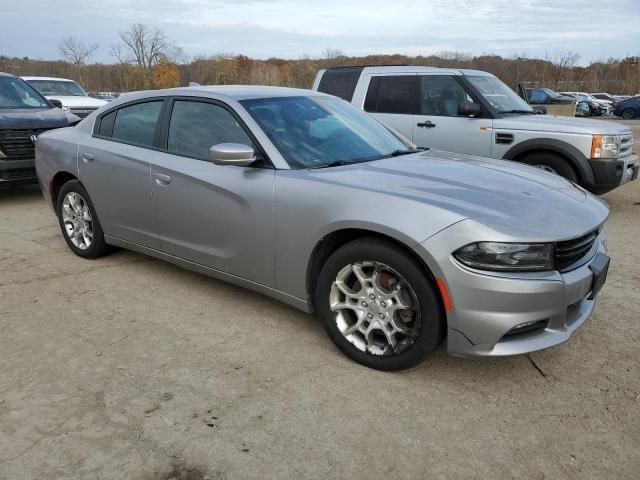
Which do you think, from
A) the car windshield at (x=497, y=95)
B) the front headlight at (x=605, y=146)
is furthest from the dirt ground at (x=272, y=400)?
the car windshield at (x=497, y=95)

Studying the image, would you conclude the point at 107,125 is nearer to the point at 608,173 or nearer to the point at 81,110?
the point at 608,173

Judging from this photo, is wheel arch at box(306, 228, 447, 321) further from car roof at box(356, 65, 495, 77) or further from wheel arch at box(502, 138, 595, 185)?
car roof at box(356, 65, 495, 77)

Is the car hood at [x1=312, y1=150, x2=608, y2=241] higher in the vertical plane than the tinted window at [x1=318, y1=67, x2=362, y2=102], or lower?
lower

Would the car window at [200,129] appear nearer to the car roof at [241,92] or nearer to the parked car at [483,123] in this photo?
the car roof at [241,92]

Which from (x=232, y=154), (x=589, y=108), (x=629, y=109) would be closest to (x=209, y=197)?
(x=232, y=154)

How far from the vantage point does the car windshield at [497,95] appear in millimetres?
7320

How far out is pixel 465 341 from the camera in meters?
2.81

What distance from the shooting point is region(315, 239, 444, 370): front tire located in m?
2.89

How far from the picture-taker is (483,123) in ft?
23.3

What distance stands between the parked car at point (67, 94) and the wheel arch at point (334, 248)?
1073 centimetres

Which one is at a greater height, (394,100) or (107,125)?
(394,100)

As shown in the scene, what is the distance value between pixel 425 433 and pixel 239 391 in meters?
1.00

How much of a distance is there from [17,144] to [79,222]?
11.4ft

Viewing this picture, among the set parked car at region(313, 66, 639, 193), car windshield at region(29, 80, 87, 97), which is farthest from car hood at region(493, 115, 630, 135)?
car windshield at region(29, 80, 87, 97)
